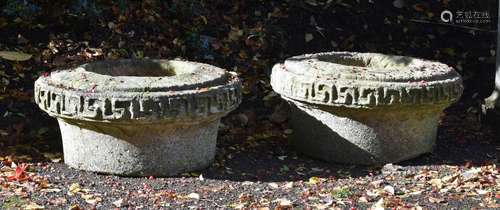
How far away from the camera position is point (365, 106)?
16.9ft

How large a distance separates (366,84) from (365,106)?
15 centimetres

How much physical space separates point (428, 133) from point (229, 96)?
1.52 m

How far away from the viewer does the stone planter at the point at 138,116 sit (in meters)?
4.65

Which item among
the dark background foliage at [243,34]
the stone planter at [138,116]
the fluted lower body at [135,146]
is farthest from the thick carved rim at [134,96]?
the dark background foliage at [243,34]

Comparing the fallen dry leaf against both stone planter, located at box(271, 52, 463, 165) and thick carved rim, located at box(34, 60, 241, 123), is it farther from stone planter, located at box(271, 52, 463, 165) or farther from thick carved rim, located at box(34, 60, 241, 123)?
stone planter, located at box(271, 52, 463, 165)

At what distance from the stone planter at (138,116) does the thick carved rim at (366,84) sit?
0.47 metres

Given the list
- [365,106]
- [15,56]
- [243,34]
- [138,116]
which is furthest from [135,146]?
[243,34]

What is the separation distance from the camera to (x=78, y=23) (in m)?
7.38

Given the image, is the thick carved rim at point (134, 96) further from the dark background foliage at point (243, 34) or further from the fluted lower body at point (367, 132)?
the dark background foliage at point (243, 34)

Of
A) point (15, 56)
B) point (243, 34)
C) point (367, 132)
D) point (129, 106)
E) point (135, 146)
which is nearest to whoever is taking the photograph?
point (129, 106)

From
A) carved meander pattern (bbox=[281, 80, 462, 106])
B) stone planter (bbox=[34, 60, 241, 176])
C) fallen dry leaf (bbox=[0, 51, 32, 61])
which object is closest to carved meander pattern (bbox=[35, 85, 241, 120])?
stone planter (bbox=[34, 60, 241, 176])

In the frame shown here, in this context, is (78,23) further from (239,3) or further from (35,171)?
(35,171)

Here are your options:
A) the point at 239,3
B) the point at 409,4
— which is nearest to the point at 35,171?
the point at 239,3

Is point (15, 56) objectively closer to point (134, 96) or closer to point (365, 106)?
point (134, 96)
